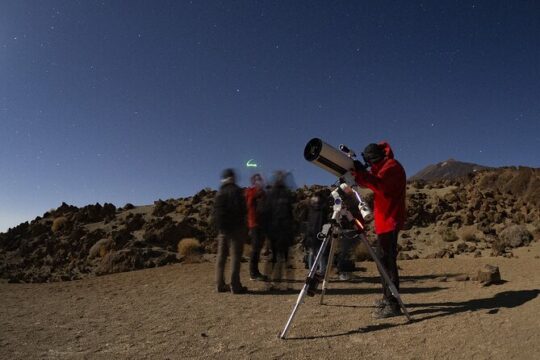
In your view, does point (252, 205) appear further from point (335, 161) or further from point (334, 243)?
point (335, 161)

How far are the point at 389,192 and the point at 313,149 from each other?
102 cm

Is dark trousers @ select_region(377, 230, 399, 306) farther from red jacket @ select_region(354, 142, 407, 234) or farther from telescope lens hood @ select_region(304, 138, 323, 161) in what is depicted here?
telescope lens hood @ select_region(304, 138, 323, 161)

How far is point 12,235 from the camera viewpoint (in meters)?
27.0

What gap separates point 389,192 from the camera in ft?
15.8

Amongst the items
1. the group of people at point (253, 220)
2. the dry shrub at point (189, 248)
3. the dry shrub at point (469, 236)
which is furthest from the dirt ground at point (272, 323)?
the dry shrub at point (469, 236)

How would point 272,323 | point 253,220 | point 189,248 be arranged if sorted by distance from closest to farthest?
point 272,323 < point 253,220 < point 189,248

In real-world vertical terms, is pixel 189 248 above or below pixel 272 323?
above

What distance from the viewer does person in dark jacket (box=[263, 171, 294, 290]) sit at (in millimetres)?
5582

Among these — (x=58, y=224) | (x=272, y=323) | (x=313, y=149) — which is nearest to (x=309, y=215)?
(x=272, y=323)

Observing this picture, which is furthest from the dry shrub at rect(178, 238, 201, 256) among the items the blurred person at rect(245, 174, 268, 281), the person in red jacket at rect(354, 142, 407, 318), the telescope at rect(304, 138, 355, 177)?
A: the telescope at rect(304, 138, 355, 177)

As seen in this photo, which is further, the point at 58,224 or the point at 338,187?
the point at 58,224

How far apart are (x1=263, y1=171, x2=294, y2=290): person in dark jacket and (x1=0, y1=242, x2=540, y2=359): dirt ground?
968mm

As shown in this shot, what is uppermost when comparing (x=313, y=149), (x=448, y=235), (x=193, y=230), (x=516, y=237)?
(x=193, y=230)

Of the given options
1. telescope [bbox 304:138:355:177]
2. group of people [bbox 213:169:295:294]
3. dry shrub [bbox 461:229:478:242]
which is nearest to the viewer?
telescope [bbox 304:138:355:177]
